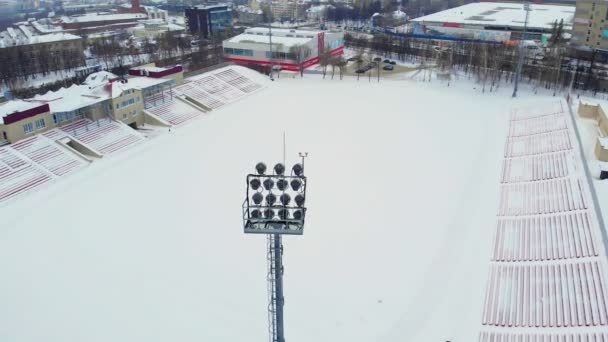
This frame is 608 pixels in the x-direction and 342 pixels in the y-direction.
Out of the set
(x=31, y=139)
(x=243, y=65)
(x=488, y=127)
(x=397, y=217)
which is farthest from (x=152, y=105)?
(x=488, y=127)

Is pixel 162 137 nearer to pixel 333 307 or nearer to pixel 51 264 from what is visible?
pixel 51 264

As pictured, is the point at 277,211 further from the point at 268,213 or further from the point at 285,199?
the point at 285,199

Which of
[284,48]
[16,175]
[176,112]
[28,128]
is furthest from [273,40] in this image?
[16,175]

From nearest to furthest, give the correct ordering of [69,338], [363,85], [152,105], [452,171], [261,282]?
1. [69,338]
2. [261,282]
3. [452,171]
4. [152,105]
5. [363,85]

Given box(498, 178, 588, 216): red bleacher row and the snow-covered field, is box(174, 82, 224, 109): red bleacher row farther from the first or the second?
box(498, 178, 588, 216): red bleacher row

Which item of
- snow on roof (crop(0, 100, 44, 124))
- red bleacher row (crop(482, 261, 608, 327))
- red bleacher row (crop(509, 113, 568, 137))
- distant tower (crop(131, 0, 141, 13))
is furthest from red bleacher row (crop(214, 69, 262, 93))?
distant tower (crop(131, 0, 141, 13))

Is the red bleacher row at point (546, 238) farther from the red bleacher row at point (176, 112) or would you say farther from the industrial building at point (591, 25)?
the industrial building at point (591, 25)
